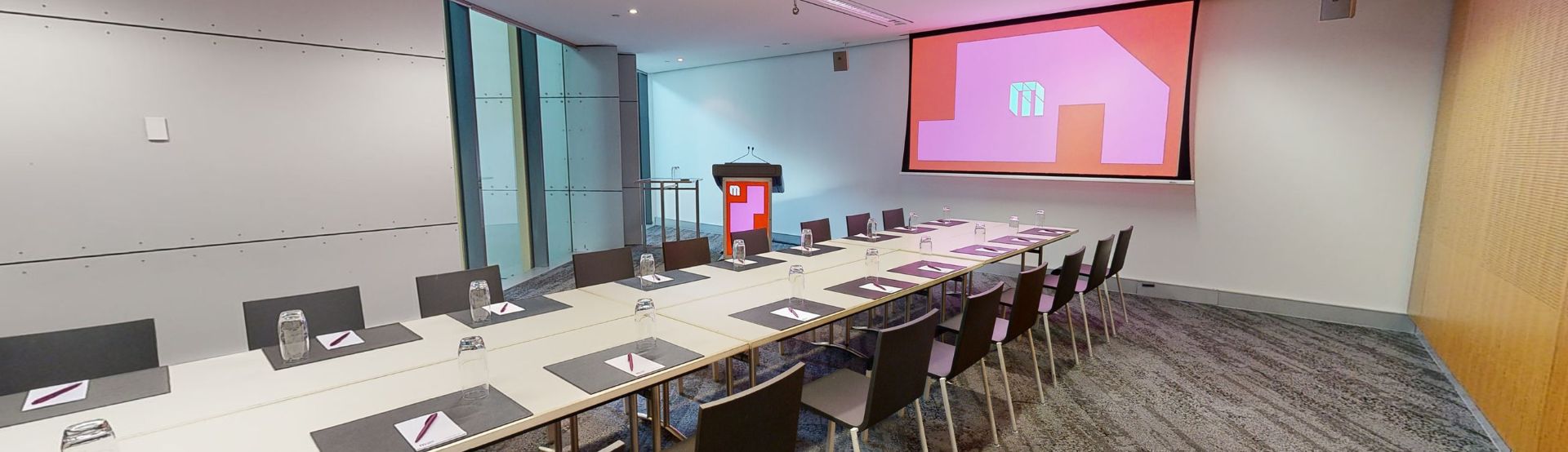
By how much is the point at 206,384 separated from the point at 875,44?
23.1 ft

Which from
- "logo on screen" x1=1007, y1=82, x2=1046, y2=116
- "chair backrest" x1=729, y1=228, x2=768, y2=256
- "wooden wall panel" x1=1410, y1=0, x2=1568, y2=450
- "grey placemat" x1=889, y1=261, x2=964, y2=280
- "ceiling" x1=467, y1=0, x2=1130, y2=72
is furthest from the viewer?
"logo on screen" x1=1007, y1=82, x2=1046, y2=116

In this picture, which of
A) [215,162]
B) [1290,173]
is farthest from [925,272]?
[215,162]

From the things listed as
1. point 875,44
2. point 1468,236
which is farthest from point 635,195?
point 1468,236

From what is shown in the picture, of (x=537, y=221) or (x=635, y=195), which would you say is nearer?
(x=537, y=221)

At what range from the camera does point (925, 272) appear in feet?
11.6

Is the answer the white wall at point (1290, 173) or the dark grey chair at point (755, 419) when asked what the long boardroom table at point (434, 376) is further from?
the white wall at point (1290, 173)

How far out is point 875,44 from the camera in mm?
7676

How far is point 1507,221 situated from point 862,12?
4.38 meters

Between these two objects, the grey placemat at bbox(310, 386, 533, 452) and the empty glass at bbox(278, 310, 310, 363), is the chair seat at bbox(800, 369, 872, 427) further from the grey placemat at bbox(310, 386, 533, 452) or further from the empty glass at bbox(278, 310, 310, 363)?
the empty glass at bbox(278, 310, 310, 363)

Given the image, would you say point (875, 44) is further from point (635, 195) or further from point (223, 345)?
point (223, 345)

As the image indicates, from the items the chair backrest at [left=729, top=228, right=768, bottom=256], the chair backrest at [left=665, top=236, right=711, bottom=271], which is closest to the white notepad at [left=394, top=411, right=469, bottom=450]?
the chair backrest at [left=665, top=236, right=711, bottom=271]

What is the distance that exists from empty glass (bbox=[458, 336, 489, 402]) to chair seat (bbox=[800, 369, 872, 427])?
106 centimetres

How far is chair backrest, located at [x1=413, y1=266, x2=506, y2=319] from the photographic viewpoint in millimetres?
2932

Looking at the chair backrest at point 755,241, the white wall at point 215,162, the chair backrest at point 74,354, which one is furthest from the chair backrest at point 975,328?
the white wall at point 215,162
